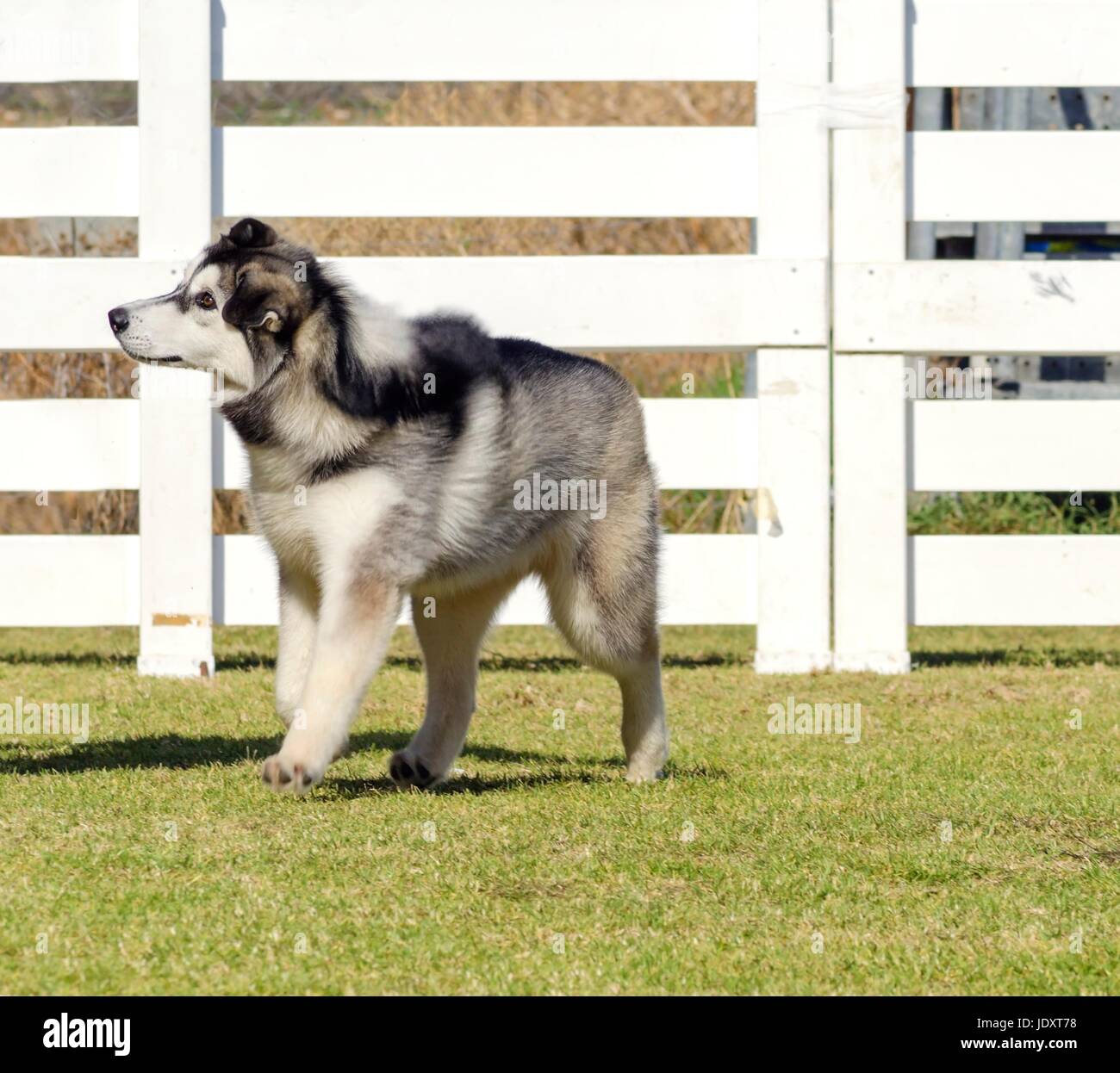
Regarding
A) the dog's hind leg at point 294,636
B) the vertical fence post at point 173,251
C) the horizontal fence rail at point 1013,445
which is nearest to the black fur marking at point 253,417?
the dog's hind leg at point 294,636

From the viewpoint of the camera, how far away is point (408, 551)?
438 cm

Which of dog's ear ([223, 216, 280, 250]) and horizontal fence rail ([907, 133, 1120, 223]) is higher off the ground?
horizontal fence rail ([907, 133, 1120, 223])

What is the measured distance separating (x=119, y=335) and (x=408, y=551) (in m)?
0.92

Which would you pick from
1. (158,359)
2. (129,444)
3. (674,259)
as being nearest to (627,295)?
(674,259)

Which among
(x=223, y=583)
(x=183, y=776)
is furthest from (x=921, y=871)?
(x=223, y=583)

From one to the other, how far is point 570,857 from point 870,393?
3888mm

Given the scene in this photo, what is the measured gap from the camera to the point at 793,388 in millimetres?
7281

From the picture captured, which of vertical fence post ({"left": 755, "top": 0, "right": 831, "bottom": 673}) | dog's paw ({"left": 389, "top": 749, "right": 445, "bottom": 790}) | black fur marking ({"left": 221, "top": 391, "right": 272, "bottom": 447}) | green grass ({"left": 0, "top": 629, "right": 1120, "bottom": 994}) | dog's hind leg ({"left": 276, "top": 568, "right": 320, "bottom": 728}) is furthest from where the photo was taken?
vertical fence post ({"left": 755, "top": 0, "right": 831, "bottom": 673})

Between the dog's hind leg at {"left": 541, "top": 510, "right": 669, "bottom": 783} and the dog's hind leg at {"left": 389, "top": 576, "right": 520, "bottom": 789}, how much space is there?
193 mm

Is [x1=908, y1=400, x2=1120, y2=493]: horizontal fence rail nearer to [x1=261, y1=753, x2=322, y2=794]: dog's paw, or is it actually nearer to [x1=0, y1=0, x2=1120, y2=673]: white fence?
[x1=0, y1=0, x2=1120, y2=673]: white fence

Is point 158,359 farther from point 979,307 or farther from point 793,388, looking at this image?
point 979,307

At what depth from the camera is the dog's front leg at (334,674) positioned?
166 inches

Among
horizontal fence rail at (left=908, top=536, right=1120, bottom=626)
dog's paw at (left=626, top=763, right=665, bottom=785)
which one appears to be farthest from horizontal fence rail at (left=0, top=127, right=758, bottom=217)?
dog's paw at (left=626, top=763, right=665, bottom=785)

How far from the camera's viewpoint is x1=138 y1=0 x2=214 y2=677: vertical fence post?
23.6 ft
